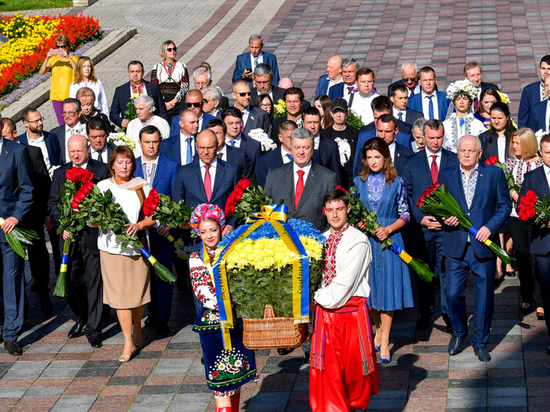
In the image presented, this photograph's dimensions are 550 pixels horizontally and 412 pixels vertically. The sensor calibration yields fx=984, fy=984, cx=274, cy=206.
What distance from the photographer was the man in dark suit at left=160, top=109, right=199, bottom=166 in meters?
11.9

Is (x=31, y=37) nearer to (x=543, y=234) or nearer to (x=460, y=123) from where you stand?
(x=460, y=123)

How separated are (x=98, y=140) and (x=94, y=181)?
939 mm

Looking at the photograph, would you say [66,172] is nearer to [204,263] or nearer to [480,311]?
[204,263]

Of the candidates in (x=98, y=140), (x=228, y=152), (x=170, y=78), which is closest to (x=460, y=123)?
(x=228, y=152)

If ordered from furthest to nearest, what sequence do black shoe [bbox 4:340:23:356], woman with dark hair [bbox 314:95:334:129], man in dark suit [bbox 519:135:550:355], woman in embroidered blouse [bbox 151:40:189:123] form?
1. woman in embroidered blouse [bbox 151:40:189:123]
2. woman with dark hair [bbox 314:95:334:129]
3. black shoe [bbox 4:340:23:356]
4. man in dark suit [bbox 519:135:550:355]

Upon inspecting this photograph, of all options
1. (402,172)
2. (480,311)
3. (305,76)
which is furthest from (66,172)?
(305,76)

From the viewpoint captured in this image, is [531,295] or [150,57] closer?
[531,295]

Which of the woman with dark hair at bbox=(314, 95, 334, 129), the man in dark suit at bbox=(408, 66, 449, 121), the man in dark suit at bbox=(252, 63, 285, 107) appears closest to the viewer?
the woman with dark hair at bbox=(314, 95, 334, 129)

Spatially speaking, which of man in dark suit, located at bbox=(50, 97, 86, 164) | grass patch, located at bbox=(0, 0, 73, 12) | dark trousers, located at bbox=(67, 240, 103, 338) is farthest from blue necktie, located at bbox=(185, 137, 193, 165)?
grass patch, located at bbox=(0, 0, 73, 12)

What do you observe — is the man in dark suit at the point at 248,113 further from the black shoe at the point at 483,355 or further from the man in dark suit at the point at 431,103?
the black shoe at the point at 483,355

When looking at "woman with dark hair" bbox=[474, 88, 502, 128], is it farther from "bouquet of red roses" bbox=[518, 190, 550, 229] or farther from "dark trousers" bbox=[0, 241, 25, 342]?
"dark trousers" bbox=[0, 241, 25, 342]

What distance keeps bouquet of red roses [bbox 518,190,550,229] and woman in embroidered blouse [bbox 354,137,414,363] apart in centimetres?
112

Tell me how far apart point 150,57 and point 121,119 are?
8.77 m

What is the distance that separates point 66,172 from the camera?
1008cm
